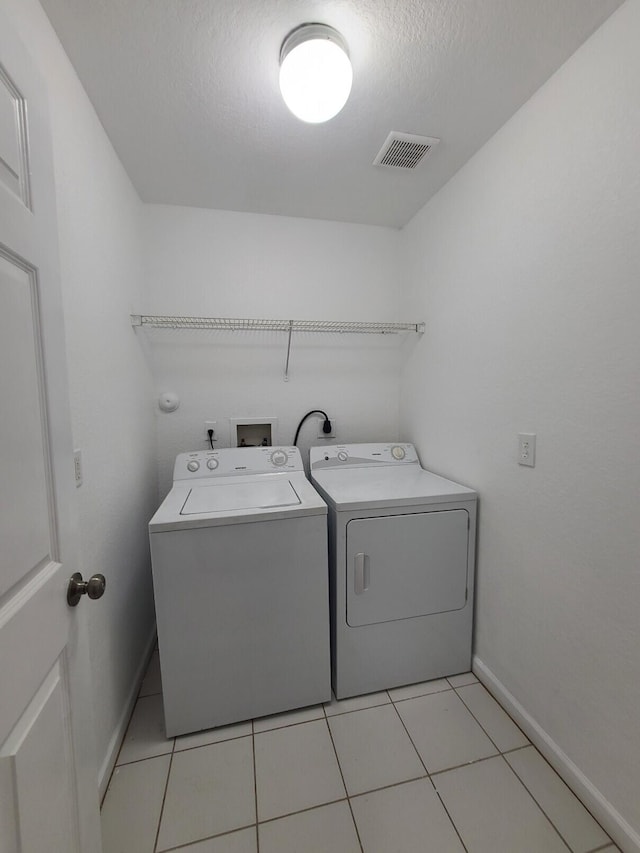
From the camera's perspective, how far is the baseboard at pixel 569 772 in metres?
1.01

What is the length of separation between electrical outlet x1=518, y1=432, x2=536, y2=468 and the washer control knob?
1.18 meters

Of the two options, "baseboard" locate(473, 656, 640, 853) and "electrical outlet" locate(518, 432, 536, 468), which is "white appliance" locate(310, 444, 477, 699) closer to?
"baseboard" locate(473, 656, 640, 853)

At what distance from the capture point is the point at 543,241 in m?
1.25

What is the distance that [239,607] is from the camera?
1346 millimetres

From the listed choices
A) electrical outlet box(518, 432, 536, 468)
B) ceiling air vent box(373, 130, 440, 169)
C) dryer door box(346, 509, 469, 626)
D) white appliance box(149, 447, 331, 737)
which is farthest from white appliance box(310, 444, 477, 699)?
ceiling air vent box(373, 130, 440, 169)

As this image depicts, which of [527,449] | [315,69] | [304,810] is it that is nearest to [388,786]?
[304,810]

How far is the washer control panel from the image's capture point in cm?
187

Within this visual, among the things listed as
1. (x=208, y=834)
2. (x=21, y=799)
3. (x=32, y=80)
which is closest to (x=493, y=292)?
(x=32, y=80)

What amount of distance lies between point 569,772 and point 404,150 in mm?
2500

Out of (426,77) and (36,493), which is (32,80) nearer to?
(36,493)

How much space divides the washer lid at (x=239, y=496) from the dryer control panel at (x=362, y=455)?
0.32 meters

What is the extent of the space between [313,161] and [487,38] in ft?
2.55

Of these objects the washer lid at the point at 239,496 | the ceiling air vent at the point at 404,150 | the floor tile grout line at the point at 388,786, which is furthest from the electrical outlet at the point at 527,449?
the ceiling air vent at the point at 404,150

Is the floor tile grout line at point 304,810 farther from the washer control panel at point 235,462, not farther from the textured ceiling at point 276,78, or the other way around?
the textured ceiling at point 276,78
